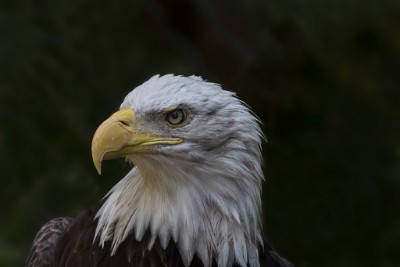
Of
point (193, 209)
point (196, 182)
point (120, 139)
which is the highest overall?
point (120, 139)

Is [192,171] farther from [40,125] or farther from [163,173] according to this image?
[40,125]

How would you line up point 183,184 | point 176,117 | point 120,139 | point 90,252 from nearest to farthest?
point 120,139
point 176,117
point 183,184
point 90,252

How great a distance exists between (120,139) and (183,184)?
403mm

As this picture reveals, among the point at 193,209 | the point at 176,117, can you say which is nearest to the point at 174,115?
the point at 176,117

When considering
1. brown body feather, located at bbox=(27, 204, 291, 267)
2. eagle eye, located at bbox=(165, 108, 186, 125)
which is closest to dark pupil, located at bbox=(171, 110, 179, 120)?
eagle eye, located at bbox=(165, 108, 186, 125)

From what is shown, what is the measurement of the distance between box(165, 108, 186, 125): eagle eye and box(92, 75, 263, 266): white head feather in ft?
0.09

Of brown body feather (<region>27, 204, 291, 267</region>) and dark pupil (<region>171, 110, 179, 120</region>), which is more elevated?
dark pupil (<region>171, 110, 179, 120</region>)

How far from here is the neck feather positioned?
4.61m

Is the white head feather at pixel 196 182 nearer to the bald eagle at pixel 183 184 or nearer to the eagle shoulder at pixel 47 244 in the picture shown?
the bald eagle at pixel 183 184

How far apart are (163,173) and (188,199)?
0.16 meters

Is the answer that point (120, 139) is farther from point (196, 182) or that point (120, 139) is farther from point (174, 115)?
point (196, 182)

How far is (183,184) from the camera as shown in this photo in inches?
181

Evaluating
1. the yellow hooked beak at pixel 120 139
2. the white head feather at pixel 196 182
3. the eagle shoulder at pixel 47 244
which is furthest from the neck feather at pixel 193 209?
the eagle shoulder at pixel 47 244

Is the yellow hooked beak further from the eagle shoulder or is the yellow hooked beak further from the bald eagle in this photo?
the eagle shoulder
